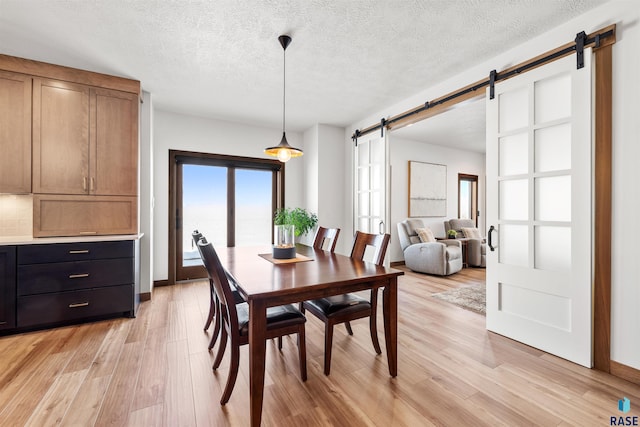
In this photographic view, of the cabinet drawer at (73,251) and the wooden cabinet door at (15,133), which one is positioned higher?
the wooden cabinet door at (15,133)

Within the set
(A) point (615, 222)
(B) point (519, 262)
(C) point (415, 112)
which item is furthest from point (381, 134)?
(A) point (615, 222)

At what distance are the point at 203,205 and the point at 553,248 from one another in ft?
14.8

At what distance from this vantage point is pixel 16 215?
2.89m

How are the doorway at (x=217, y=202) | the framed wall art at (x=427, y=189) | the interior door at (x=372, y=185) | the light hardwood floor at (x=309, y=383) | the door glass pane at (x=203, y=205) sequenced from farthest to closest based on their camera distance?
the framed wall art at (x=427, y=189) < the door glass pane at (x=203, y=205) < the doorway at (x=217, y=202) < the interior door at (x=372, y=185) < the light hardwood floor at (x=309, y=383)

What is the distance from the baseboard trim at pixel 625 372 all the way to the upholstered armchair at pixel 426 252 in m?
2.86

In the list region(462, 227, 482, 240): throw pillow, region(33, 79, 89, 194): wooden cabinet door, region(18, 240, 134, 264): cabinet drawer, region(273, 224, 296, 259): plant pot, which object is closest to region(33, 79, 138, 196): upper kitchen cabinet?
region(33, 79, 89, 194): wooden cabinet door

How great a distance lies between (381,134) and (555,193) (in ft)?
7.58

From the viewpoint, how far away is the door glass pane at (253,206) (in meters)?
4.89

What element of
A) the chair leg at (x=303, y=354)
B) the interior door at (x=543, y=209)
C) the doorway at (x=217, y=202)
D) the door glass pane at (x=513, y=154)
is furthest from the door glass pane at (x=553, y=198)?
the doorway at (x=217, y=202)

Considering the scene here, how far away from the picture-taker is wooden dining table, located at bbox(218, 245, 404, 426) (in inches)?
55.7

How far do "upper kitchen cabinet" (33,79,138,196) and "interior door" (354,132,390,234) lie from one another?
3066mm

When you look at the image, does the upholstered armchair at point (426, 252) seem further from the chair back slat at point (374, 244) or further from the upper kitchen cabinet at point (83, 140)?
the upper kitchen cabinet at point (83, 140)

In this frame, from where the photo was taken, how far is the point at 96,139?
9.68ft

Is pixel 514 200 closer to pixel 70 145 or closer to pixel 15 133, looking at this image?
pixel 70 145
